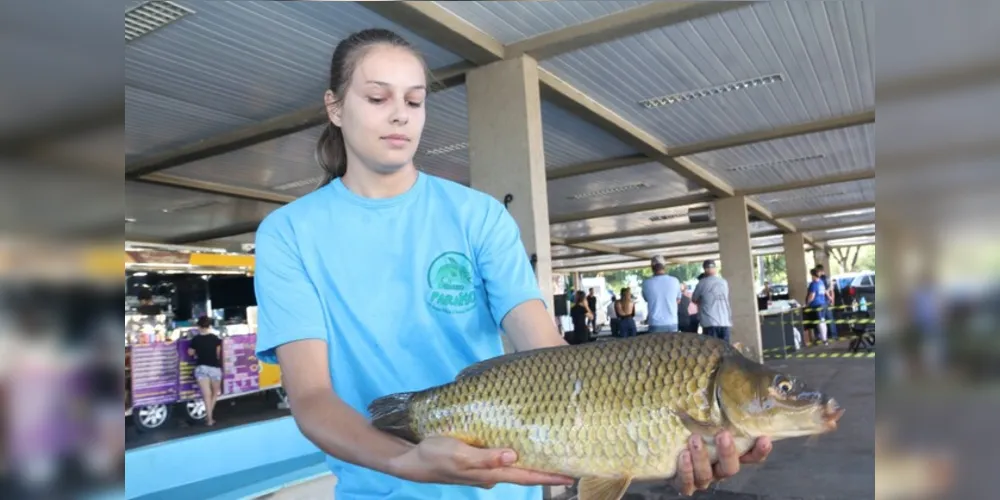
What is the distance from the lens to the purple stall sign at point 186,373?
30.8 feet

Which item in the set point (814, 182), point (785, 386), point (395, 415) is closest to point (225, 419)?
point (395, 415)

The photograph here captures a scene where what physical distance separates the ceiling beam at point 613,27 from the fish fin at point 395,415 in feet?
15.0

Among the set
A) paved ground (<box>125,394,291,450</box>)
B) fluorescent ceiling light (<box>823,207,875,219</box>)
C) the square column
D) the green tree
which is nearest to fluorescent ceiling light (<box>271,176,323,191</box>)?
paved ground (<box>125,394,291,450</box>)

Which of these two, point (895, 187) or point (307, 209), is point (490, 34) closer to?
point (307, 209)

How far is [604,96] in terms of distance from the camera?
7359 millimetres

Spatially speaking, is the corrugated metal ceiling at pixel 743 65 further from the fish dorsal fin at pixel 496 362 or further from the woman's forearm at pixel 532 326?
the fish dorsal fin at pixel 496 362

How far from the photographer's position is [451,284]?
4.66ft

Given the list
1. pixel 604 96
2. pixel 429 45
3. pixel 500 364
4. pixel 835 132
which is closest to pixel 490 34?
pixel 429 45

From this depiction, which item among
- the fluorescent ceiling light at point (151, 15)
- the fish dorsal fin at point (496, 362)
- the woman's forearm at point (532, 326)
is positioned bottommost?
the fish dorsal fin at point (496, 362)

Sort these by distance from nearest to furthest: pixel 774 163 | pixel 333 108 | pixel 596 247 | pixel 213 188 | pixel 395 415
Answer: pixel 395 415
pixel 333 108
pixel 213 188
pixel 774 163
pixel 596 247

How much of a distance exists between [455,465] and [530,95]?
4782 millimetres

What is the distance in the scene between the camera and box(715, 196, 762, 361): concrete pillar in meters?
14.3

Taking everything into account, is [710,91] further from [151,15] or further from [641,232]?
[641,232]

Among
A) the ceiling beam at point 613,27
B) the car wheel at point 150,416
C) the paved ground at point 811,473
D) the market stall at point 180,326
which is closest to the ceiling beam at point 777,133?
the paved ground at point 811,473
